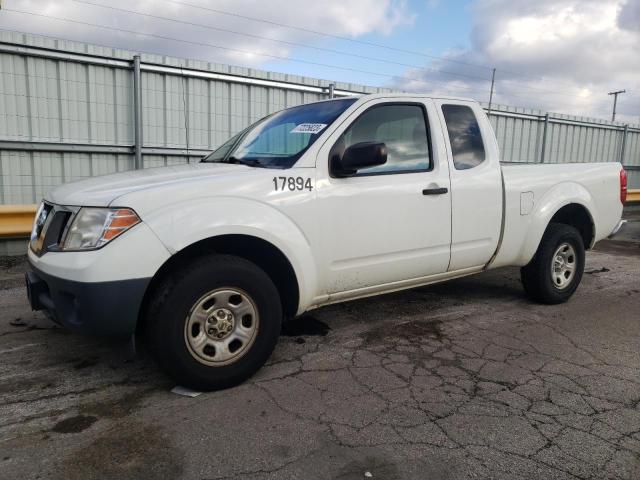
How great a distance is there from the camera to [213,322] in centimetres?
295

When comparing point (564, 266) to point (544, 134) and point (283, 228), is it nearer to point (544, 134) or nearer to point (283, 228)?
point (283, 228)

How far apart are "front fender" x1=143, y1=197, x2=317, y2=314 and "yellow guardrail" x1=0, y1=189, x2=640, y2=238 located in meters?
4.56

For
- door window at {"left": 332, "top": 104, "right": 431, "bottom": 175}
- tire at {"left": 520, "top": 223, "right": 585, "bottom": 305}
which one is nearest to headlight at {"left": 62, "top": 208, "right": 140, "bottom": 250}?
door window at {"left": 332, "top": 104, "right": 431, "bottom": 175}

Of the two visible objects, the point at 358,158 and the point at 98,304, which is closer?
the point at 98,304

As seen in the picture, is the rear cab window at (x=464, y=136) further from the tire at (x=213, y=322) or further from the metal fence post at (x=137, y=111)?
the metal fence post at (x=137, y=111)

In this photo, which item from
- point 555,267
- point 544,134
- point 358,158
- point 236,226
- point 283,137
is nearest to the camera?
point 236,226

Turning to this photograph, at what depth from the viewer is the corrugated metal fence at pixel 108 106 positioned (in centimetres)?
726

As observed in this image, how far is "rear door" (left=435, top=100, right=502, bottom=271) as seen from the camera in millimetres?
4086

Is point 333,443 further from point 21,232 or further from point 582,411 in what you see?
point 21,232

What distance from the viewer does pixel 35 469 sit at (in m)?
2.26

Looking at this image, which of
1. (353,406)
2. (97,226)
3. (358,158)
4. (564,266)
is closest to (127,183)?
(97,226)

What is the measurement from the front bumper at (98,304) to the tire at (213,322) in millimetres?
117

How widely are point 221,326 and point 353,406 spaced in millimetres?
887

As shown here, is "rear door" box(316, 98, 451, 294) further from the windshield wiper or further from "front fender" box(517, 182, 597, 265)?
"front fender" box(517, 182, 597, 265)
